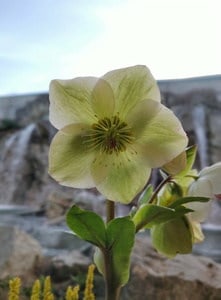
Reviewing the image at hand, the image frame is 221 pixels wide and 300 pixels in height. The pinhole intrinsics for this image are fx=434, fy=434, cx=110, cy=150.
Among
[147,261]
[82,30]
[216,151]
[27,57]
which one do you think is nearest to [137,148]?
[147,261]

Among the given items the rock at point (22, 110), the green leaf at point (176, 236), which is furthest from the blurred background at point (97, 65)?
the green leaf at point (176, 236)

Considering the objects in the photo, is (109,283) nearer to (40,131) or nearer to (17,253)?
(17,253)

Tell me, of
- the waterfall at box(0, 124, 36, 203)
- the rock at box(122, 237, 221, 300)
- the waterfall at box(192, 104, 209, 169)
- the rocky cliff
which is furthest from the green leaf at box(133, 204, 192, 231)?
the waterfall at box(0, 124, 36, 203)

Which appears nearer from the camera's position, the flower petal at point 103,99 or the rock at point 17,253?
the flower petal at point 103,99

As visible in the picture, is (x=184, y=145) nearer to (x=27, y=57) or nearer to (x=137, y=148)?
(x=137, y=148)

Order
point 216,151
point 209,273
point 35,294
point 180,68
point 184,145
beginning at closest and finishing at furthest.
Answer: point 184,145 → point 35,294 → point 209,273 → point 180,68 → point 216,151

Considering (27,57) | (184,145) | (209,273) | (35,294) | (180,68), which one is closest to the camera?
(184,145)

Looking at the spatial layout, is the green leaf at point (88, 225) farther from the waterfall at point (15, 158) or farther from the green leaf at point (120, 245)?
the waterfall at point (15, 158)

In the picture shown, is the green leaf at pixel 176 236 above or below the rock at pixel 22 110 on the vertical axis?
above
